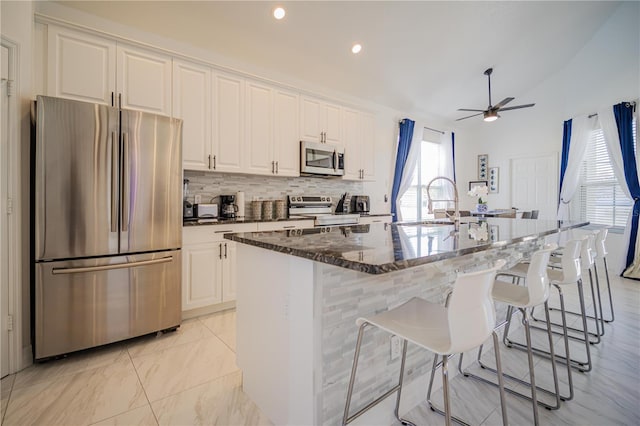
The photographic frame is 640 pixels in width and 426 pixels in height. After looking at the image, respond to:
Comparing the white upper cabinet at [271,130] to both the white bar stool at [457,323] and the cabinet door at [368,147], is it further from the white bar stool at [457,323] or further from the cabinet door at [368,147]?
the white bar stool at [457,323]

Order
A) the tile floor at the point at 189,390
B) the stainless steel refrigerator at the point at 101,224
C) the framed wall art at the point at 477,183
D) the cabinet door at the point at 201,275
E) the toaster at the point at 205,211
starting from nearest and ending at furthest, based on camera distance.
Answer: the tile floor at the point at 189,390 → the stainless steel refrigerator at the point at 101,224 → the cabinet door at the point at 201,275 → the toaster at the point at 205,211 → the framed wall art at the point at 477,183

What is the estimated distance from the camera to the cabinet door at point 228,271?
2871mm

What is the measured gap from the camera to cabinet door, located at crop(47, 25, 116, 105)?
225 cm

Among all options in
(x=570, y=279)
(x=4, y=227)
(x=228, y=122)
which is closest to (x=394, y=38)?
(x=228, y=122)

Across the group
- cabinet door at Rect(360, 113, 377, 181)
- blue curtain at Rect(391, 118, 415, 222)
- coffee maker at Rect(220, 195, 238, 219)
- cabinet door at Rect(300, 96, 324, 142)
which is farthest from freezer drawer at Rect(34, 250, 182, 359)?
blue curtain at Rect(391, 118, 415, 222)

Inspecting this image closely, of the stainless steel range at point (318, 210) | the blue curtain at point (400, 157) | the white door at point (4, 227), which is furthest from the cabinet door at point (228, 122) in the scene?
the blue curtain at point (400, 157)

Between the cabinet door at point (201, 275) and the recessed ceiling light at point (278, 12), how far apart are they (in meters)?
2.38

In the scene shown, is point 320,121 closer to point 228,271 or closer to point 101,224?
Answer: point 228,271

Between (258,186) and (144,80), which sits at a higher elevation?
(144,80)

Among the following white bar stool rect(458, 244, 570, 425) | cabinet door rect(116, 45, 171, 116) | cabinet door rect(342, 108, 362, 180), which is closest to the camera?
white bar stool rect(458, 244, 570, 425)

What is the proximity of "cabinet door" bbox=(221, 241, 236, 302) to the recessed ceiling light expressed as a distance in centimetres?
234

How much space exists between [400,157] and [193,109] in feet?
11.6

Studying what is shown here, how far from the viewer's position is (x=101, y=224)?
6.82ft

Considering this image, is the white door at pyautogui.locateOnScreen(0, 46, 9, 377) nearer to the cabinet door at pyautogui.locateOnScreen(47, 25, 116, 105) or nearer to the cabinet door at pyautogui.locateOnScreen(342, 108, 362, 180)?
the cabinet door at pyautogui.locateOnScreen(47, 25, 116, 105)
